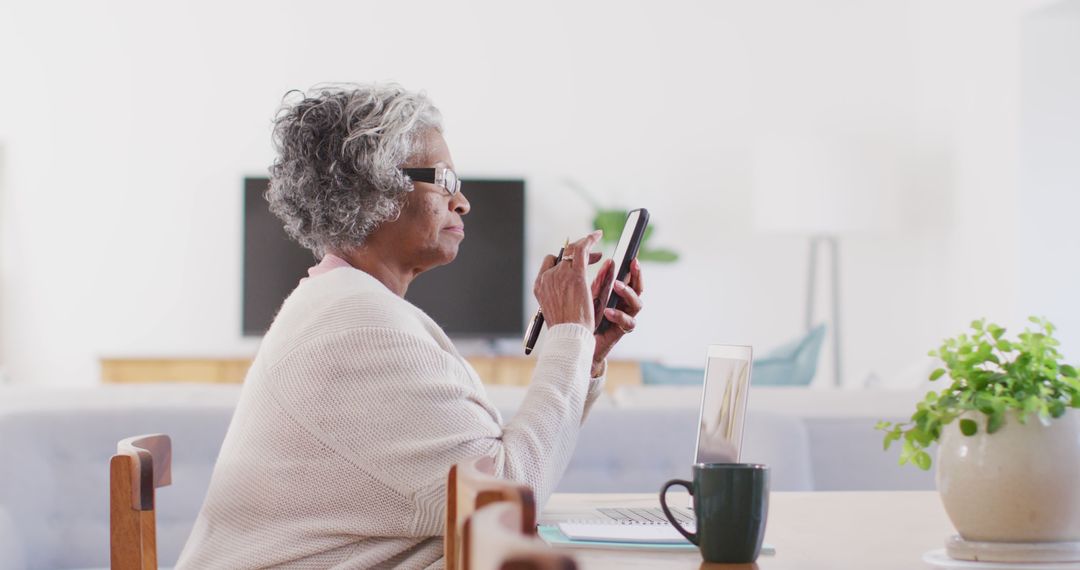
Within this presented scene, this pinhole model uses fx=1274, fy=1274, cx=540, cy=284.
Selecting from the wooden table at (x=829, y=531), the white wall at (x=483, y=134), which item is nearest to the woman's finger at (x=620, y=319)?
the wooden table at (x=829, y=531)

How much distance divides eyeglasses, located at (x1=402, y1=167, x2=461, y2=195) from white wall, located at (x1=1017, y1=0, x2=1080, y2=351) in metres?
4.15

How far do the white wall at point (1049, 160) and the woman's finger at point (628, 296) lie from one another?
399 cm

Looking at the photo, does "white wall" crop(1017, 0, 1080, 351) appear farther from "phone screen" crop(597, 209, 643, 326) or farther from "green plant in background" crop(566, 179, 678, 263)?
"phone screen" crop(597, 209, 643, 326)

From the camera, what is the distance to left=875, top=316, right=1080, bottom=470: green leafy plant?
1071 mm

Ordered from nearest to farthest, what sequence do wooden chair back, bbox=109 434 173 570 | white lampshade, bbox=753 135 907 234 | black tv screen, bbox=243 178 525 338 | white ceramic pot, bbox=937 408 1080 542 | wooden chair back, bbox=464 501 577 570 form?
wooden chair back, bbox=464 501 577 570 → white ceramic pot, bbox=937 408 1080 542 → wooden chair back, bbox=109 434 173 570 → white lampshade, bbox=753 135 907 234 → black tv screen, bbox=243 178 525 338

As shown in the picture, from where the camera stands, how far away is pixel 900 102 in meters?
6.40

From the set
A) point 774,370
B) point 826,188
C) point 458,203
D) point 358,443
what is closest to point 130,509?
point 358,443

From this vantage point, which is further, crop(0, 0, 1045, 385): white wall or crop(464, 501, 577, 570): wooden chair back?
crop(0, 0, 1045, 385): white wall

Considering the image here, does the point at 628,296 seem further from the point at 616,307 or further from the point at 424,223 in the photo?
the point at 424,223

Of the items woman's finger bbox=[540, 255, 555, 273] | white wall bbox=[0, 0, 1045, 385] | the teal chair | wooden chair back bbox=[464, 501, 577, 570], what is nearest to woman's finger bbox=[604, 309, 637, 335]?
woman's finger bbox=[540, 255, 555, 273]

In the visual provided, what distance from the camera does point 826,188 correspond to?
556 cm

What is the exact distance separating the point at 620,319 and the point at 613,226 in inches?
166

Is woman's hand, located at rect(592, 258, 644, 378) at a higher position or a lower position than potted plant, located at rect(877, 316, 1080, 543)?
higher

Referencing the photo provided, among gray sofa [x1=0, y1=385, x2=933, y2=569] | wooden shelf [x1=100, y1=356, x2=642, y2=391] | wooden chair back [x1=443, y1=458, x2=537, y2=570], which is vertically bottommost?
wooden shelf [x1=100, y1=356, x2=642, y2=391]
